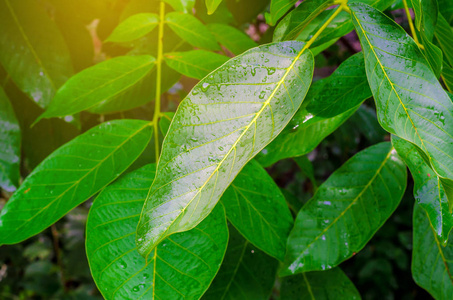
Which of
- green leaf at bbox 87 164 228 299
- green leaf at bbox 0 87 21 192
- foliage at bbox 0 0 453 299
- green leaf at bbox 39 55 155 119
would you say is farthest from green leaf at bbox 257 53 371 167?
green leaf at bbox 0 87 21 192

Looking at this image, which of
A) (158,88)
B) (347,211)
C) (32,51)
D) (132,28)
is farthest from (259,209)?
(32,51)

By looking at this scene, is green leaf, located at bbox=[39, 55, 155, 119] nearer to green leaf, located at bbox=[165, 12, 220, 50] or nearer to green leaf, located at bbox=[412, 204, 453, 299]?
green leaf, located at bbox=[165, 12, 220, 50]

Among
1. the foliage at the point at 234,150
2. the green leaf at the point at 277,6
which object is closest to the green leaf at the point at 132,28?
the foliage at the point at 234,150

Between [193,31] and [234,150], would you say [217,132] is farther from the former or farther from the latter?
[193,31]

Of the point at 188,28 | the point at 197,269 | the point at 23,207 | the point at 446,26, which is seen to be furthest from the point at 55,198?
the point at 446,26

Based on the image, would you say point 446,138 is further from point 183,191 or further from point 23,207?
point 23,207

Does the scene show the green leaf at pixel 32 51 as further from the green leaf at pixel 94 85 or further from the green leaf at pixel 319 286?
the green leaf at pixel 319 286
